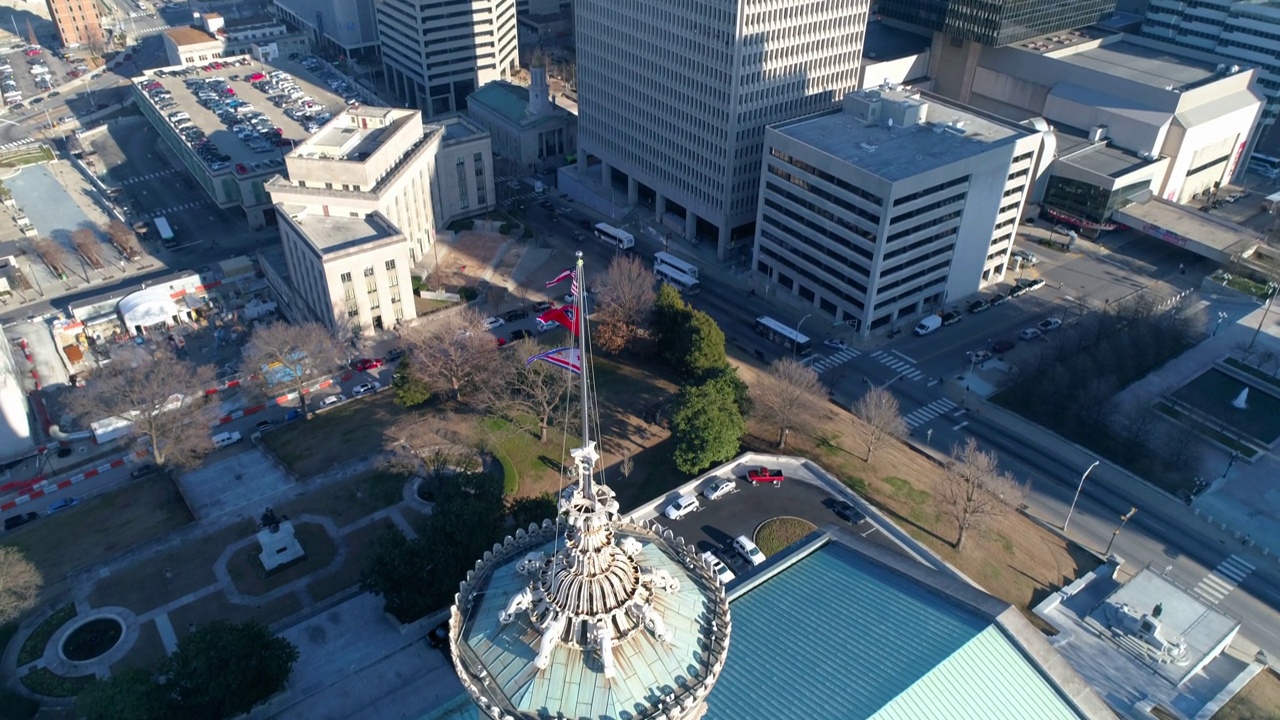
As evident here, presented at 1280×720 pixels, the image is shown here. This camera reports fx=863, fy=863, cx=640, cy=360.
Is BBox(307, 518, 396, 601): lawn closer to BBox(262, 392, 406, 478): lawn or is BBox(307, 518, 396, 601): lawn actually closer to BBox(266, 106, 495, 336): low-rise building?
BBox(262, 392, 406, 478): lawn

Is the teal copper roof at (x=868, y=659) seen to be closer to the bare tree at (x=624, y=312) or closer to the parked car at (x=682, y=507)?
the parked car at (x=682, y=507)

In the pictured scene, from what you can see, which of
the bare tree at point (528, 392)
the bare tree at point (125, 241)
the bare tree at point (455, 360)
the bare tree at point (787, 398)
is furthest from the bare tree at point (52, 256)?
the bare tree at point (787, 398)

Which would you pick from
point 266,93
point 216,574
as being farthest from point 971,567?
point 266,93

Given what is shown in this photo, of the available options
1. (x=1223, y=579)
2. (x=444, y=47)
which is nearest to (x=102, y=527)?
(x=1223, y=579)

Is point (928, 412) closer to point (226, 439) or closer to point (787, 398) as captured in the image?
point (787, 398)

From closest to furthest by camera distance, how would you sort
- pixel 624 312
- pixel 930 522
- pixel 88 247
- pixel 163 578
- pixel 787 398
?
pixel 163 578, pixel 930 522, pixel 787 398, pixel 624 312, pixel 88 247

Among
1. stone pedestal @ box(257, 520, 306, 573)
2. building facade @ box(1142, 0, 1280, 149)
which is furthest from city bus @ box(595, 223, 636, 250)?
building facade @ box(1142, 0, 1280, 149)
